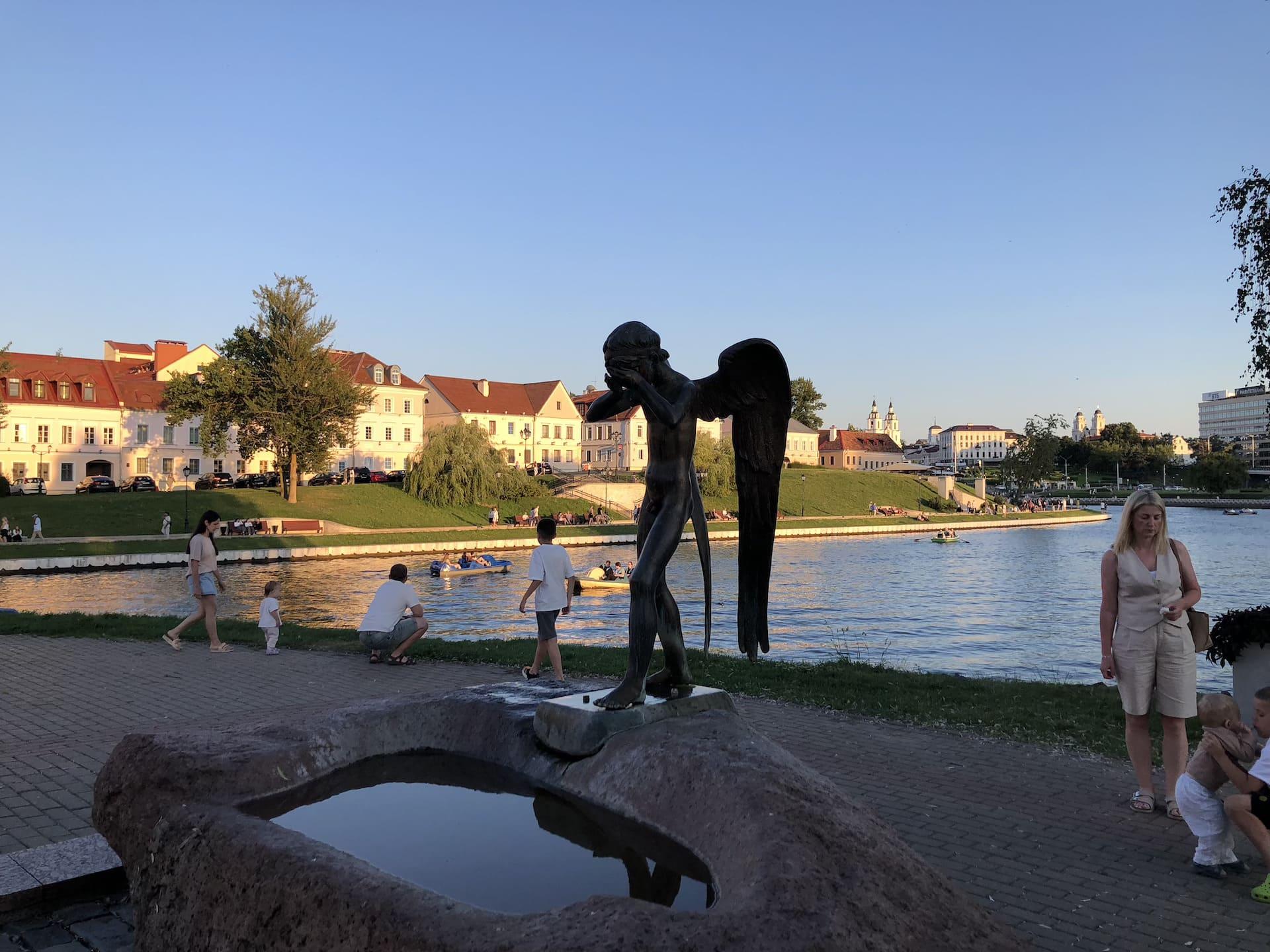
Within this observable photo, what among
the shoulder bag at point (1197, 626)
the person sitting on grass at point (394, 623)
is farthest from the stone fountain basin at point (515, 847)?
the person sitting on grass at point (394, 623)

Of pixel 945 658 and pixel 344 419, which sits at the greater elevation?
pixel 344 419

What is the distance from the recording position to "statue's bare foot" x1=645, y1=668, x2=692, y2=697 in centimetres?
528

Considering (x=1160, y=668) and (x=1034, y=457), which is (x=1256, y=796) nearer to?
(x=1160, y=668)

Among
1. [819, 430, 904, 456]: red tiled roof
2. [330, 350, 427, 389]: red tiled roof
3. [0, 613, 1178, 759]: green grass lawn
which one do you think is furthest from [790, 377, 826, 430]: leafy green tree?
[0, 613, 1178, 759]: green grass lawn

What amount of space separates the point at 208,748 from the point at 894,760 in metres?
5.11

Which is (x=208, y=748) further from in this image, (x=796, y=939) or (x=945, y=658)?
(x=945, y=658)

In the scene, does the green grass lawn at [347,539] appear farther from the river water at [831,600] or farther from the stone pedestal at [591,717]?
the stone pedestal at [591,717]

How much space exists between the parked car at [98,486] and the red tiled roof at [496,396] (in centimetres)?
3418

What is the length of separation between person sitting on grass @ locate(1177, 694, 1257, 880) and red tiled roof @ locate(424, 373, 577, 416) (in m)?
83.5

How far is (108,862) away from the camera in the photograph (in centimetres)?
478

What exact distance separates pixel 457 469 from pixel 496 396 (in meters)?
36.7

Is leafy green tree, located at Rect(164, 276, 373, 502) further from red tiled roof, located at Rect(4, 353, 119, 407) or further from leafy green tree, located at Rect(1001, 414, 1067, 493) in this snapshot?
leafy green tree, located at Rect(1001, 414, 1067, 493)

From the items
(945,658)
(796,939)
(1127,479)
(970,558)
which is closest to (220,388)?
(970,558)

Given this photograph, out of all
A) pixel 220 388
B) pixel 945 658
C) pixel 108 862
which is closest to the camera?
pixel 108 862
